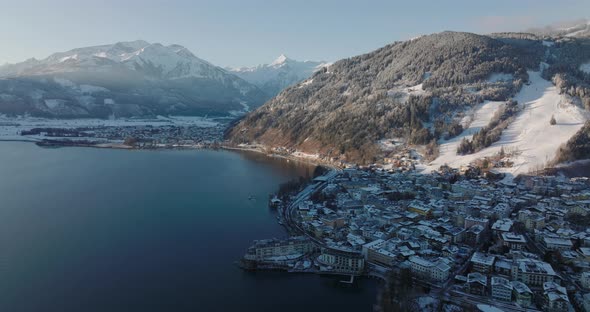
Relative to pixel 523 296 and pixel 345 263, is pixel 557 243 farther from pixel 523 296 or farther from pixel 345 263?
pixel 345 263

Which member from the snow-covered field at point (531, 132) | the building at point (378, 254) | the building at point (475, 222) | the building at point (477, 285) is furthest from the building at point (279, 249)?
the snow-covered field at point (531, 132)

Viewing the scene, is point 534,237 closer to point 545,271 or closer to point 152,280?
point 545,271

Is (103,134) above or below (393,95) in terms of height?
below

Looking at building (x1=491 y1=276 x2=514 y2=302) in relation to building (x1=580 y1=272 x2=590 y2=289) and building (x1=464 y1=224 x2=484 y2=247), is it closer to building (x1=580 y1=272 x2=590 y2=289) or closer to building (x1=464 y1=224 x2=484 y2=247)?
building (x1=580 y1=272 x2=590 y2=289)

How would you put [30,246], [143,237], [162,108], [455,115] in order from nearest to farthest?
[30,246] → [143,237] → [455,115] → [162,108]

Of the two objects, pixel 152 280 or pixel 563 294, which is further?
pixel 152 280

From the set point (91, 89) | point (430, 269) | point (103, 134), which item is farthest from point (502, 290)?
point (91, 89)

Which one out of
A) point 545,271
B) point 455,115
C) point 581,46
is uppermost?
point 581,46

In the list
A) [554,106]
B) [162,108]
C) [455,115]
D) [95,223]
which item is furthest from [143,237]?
[162,108]
